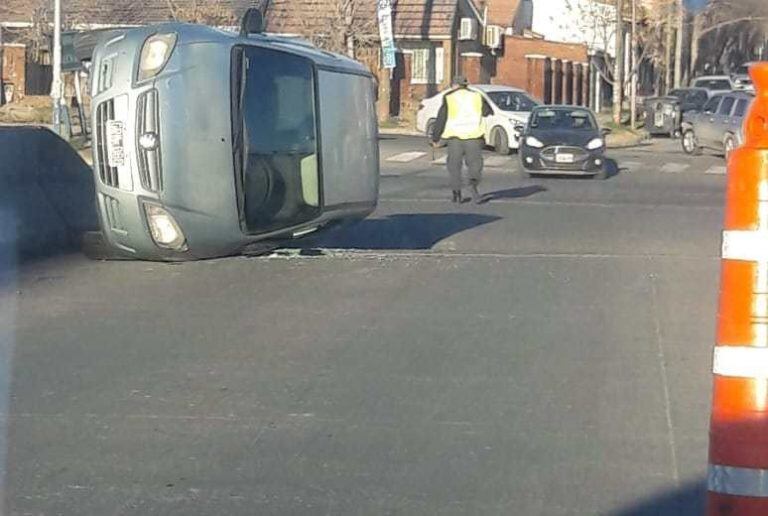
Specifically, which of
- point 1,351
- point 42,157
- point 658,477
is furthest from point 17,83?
point 658,477

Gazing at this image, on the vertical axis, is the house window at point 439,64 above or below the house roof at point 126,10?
below

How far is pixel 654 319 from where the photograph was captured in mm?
10898

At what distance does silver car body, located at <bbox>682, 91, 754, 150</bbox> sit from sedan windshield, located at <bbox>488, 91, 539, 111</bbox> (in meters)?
4.08

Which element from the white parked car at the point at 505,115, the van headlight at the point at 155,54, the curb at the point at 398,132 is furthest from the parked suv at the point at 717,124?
the van headlight at the point at 155,54

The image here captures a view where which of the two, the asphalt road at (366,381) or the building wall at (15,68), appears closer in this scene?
the asphalt road at (366,381)

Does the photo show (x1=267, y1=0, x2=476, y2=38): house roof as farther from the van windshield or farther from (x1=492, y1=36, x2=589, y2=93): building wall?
the van windshield

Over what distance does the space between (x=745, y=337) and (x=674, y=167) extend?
28603 millimetres

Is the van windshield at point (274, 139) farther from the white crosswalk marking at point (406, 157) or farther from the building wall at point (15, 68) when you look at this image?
the building wall at point (15, 68)

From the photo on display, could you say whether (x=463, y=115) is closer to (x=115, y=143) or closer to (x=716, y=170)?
(x=115, y=143)

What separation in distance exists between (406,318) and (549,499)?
4609mm

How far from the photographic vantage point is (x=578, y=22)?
60281 mm

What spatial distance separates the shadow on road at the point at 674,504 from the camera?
627cm

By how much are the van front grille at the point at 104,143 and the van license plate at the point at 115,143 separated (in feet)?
0.15

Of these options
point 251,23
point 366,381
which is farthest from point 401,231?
point 366,381
